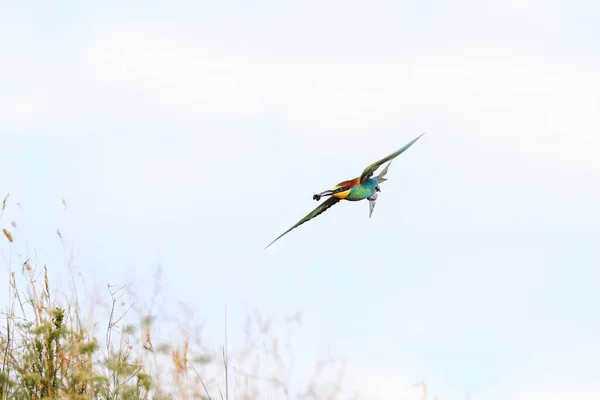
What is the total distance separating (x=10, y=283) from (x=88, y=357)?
3.01 ft

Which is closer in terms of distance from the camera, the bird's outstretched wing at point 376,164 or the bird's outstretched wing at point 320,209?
the bird's outstretched wing at point 376,164

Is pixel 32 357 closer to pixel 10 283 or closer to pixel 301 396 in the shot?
pixel 10 283

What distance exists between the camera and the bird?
6371 mm

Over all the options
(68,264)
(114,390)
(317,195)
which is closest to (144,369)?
(114,390)

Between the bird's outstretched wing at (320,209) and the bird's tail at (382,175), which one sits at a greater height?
the bird's tail at (382,175)

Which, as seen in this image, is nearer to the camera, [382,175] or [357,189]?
[357,189]

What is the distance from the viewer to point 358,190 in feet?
21.4

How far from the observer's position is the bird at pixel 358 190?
6.37m

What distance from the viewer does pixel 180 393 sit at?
17.0 ft

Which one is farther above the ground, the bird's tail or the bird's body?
the bird's tail

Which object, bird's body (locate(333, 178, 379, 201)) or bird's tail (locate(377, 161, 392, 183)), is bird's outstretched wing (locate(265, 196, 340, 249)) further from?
bird's tail (locate(377, 161, 392, 183))

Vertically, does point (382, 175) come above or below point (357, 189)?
above

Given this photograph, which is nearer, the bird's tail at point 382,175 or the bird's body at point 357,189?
the bird's body at point 357,189

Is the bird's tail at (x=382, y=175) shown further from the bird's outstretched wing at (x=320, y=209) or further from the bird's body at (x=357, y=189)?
the bird's outstretched wing at (x=320, y=209)
